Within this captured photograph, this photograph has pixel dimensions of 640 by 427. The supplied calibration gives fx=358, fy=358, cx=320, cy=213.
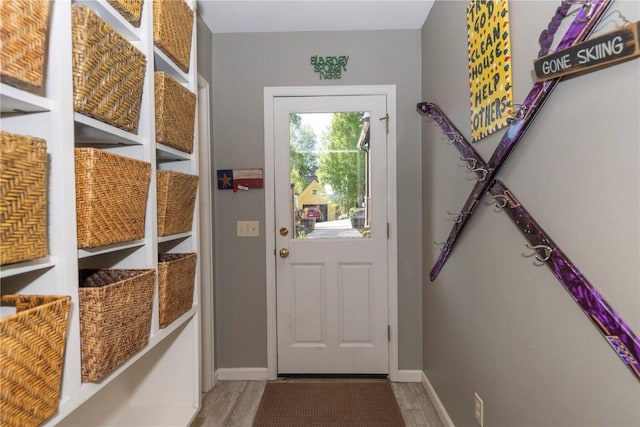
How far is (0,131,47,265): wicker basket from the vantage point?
2.22 ft

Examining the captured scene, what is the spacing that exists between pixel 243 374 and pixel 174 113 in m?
1.96

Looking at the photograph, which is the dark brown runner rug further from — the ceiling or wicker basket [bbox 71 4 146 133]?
the ceiling

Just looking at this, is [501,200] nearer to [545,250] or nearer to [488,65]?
[545,250]

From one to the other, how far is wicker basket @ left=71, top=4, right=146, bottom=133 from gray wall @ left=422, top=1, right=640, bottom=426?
4.08 feet

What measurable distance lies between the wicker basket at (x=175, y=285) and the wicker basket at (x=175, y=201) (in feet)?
0.40

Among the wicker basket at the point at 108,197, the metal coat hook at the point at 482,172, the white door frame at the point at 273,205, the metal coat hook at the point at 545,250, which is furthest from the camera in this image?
the white door frame at the point at 273,205

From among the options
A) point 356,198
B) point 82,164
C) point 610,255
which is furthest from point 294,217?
point 610,255

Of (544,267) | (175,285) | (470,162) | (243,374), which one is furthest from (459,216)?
(243,374)

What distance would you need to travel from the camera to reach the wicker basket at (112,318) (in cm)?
92

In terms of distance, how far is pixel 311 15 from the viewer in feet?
7.52

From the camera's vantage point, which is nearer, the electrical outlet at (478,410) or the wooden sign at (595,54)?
the wooden sign at (595,54)

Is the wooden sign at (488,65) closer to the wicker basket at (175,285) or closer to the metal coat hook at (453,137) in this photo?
the metal coat hook at (453,137)

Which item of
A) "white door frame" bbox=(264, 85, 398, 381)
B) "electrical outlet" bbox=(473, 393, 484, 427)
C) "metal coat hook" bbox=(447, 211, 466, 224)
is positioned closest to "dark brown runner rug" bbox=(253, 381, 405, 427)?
"white door frame" bbox=(264, 85, 398, 381)

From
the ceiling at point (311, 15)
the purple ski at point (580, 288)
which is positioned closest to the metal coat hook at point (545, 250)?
the purple ski at point (580, 288)
